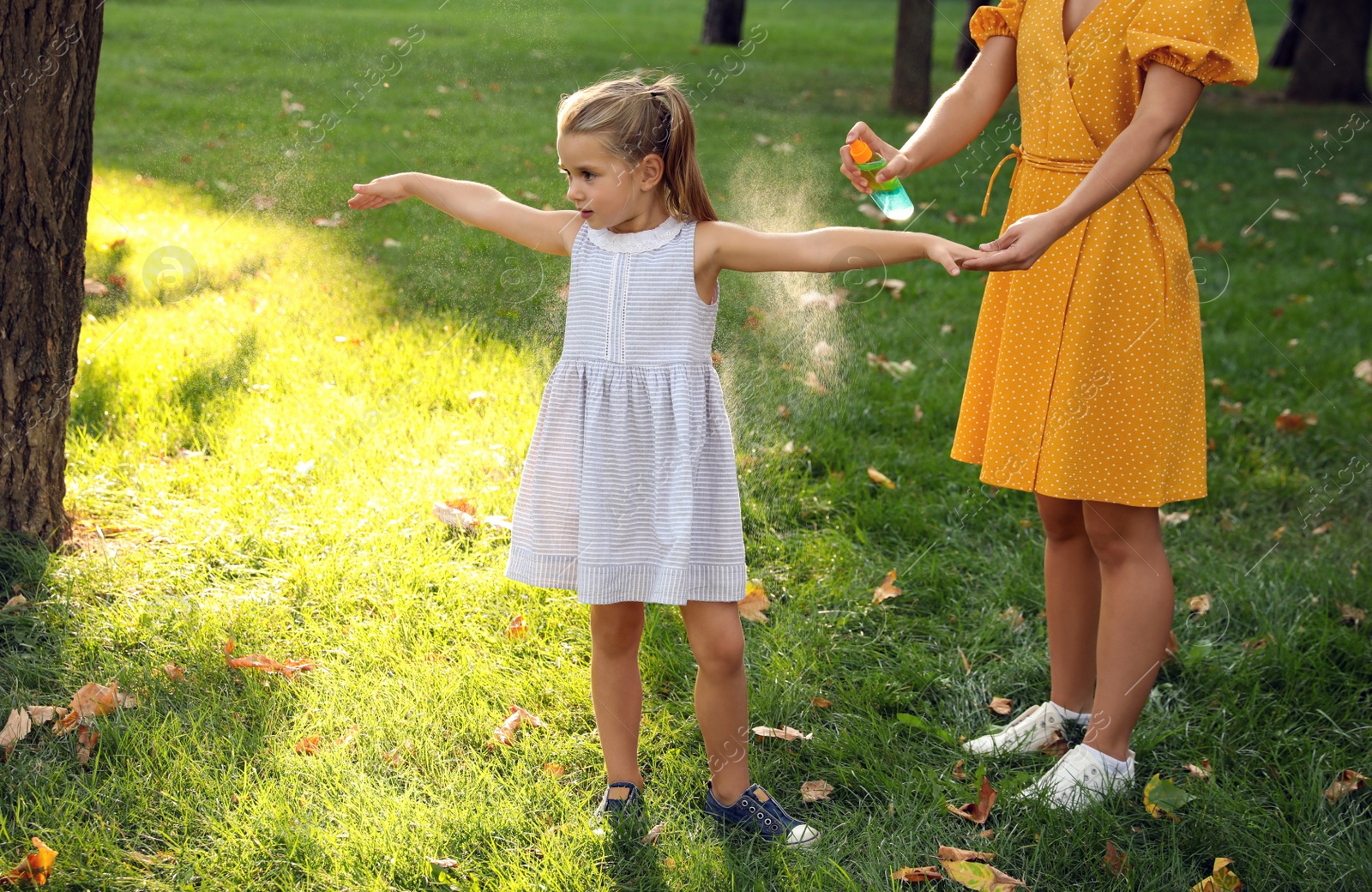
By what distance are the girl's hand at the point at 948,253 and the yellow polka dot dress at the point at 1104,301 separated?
1.47 ft

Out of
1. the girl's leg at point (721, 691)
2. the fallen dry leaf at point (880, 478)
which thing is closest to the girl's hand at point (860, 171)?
the girl's leg at point (721, 691)

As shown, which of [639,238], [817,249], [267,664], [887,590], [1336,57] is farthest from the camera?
[1336,57]

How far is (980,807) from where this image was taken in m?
2.45

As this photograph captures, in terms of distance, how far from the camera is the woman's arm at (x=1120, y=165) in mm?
2115

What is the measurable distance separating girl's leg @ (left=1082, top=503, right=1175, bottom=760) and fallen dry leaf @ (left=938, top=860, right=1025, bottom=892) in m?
0.43

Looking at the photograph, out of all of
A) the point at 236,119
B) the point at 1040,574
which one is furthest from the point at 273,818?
the point at 236,119

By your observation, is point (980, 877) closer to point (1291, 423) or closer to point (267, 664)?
point (267, 664)

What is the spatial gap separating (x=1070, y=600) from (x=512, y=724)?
1324mm

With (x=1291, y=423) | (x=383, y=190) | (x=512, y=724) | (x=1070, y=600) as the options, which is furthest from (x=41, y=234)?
(x=1291, y=423)

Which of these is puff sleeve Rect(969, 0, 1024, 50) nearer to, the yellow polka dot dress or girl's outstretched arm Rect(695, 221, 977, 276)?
the yellow polka dot dress

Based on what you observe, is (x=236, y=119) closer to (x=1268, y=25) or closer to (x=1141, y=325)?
(x=1141, y=325)

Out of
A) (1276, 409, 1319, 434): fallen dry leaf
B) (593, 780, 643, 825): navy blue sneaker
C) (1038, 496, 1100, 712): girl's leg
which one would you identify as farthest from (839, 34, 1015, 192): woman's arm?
(1276, 409, 1319, 434): fallen dry leaf

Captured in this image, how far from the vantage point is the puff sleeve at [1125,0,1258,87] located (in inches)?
82.4

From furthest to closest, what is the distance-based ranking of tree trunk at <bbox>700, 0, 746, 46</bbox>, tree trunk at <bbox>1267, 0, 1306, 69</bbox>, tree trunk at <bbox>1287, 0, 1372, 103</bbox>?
tree trunk at <bbox>1267, 0, 1306, 69</bbox>, tree trunk at <bbox>700, 0, 746, 46</bbox>, tree trunk at <bbox>1287, 0, 1372, 103</bbox>
